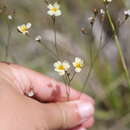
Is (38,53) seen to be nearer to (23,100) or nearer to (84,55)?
(84,55)

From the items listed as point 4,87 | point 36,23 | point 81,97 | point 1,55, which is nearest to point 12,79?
point 4,87

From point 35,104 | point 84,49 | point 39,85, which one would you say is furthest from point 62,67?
point 84,49

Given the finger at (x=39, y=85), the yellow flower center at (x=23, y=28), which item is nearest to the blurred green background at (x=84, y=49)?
the finger at (x=39, y=85)

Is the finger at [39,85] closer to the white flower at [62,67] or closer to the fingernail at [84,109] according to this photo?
the fingernail at [84,109]

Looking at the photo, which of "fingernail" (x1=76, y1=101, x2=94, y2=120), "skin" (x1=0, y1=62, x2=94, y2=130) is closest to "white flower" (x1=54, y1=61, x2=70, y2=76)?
"skin" (x1=0, y1=62, x2=94, y2=130)

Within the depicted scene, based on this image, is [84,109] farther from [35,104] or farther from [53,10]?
[53,10]

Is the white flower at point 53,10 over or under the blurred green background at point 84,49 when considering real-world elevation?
over

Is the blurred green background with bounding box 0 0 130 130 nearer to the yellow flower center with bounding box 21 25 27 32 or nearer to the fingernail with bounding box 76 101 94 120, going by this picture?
the fingernail with bounding box 76 101 94 120
